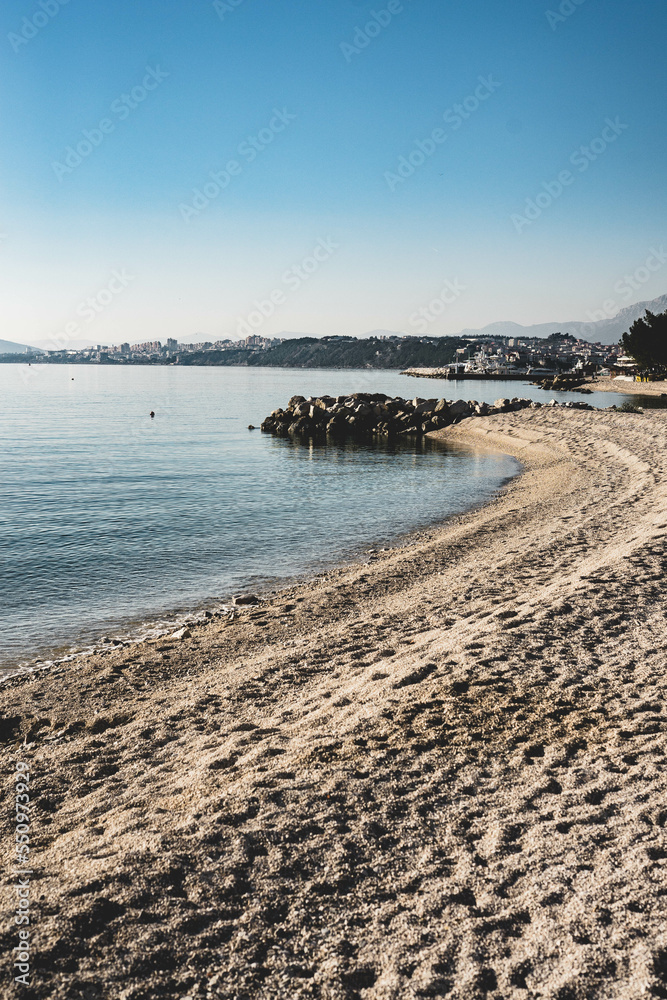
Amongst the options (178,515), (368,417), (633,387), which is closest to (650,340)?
(633,387)

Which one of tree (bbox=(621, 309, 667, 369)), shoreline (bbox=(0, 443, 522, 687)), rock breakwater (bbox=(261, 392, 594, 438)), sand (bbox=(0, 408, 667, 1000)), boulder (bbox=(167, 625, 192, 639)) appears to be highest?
tree (bbox=(621, 309, 667, 369))

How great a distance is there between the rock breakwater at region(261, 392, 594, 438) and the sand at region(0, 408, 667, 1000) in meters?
36.1

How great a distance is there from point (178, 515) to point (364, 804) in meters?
15.7

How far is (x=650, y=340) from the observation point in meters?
91.4

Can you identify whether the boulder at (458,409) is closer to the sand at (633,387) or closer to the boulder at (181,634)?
the sand at (633,387)

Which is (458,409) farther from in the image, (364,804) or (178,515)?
(364,804)

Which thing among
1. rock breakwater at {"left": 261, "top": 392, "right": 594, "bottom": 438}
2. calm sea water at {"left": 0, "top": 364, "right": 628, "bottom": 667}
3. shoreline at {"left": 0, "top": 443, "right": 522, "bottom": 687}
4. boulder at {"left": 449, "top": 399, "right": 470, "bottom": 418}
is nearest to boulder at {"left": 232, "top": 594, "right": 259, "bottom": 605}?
shoreline at {"left": 0, "top": 443, "right": 522, "bottom": 687}

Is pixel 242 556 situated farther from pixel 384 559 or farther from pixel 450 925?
pixel 450 925

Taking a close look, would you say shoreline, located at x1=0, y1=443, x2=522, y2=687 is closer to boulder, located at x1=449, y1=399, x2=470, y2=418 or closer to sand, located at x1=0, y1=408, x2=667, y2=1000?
sand, located at x1=0, y1=408, x2=667, y2=1000

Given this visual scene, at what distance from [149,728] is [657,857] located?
5047 mm

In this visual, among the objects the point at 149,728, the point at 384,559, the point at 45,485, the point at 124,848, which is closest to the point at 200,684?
the point at 149,728

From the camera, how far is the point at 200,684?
8.43 m

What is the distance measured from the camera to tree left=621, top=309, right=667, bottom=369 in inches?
3565

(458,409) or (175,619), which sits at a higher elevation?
(458,409)
